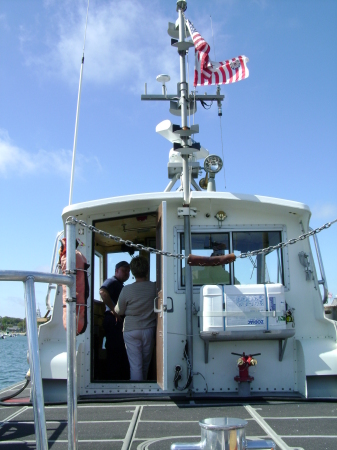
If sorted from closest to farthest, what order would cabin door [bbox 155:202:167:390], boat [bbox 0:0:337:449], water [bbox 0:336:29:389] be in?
boat [bbox 0:0:337:449]
cabin door [bbox 155:202:167:390]
water [bbox 0:336:29:389]

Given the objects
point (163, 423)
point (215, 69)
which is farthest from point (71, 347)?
point (215, 69)

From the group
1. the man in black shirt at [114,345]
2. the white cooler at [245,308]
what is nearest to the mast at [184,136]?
the white cooler at [245,308]

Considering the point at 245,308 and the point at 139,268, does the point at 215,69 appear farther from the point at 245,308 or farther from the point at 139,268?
the point at 245,308

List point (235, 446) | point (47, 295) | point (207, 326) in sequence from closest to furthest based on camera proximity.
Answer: point (235, 446) < point (207, 326) < point (47, 295)

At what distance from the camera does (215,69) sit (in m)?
6.83

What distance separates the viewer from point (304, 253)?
584 cm

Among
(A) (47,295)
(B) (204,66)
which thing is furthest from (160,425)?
(B) (204,66)

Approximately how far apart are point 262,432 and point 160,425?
2.88ft

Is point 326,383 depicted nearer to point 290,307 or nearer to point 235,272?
point 290,307

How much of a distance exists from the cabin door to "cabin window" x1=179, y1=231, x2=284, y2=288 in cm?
43

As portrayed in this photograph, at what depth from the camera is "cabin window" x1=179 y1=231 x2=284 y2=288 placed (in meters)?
5.75

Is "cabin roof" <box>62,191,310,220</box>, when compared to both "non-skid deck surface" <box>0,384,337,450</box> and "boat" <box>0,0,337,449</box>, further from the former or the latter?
"non-skid deck surface" <box>0,384,337,450</box>

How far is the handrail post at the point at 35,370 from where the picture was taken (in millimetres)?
2197

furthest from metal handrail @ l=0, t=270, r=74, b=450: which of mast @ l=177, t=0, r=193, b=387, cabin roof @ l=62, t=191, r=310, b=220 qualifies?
cabin roof @ l=62, t=191, r=310, b=220
